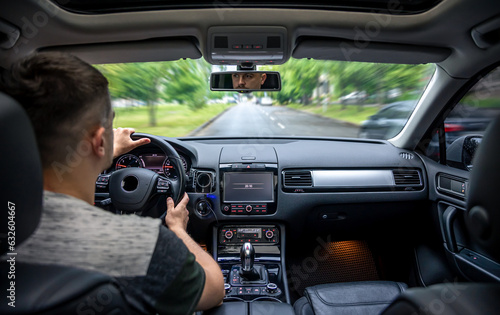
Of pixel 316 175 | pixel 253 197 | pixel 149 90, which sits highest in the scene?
pixel 149 90

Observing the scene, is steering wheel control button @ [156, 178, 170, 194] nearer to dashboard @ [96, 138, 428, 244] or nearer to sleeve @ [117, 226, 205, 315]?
dashboard @ [96, 138, 428, 244]

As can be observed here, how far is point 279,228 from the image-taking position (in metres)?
3.63

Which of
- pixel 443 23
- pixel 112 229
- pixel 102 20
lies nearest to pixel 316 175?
pixel 443 23

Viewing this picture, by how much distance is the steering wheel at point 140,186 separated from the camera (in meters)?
2.49

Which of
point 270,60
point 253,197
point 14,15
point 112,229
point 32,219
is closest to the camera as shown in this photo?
point 32,219

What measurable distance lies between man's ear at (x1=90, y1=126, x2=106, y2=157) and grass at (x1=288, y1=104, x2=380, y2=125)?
3235 millimetres

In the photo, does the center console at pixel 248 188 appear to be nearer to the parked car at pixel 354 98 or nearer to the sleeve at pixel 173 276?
the parked car at pixel 354 98

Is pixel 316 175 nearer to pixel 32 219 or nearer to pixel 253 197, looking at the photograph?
pixel 253 197

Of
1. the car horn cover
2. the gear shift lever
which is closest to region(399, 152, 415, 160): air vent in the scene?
the gear shift lever

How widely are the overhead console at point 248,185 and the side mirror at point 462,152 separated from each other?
1866mm

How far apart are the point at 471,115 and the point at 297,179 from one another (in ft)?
5.96

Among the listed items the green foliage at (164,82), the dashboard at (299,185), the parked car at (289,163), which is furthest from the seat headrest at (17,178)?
the green foliage at (164,82)

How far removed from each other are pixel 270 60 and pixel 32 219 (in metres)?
2.27

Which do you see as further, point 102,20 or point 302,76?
point 302,76
